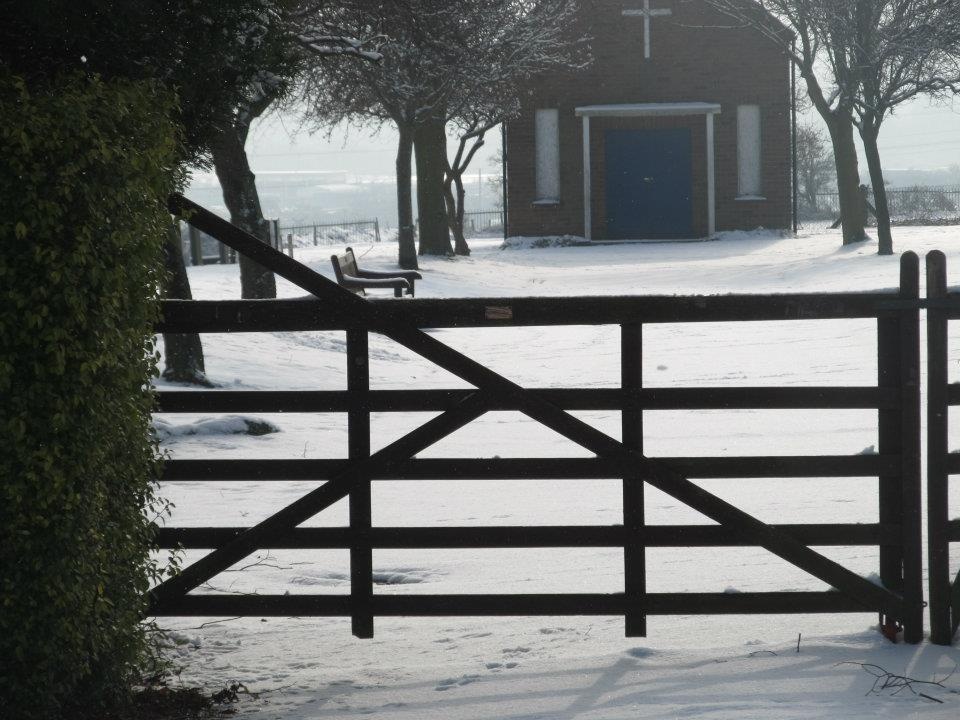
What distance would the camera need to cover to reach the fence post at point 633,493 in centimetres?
470

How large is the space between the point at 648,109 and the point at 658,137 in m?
1.06

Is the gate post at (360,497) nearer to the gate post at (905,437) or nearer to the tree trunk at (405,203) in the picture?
the gate post at (905,437)

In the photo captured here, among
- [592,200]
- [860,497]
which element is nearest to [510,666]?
[860,497]

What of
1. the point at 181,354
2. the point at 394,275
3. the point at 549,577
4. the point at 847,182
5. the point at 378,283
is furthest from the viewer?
the point at 847,182

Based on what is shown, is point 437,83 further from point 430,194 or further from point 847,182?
point 847,182

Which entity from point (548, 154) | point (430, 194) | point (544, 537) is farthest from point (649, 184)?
point (544, 537)

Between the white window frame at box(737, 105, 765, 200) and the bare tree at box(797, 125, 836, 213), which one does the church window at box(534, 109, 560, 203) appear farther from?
the bare tree at box(797, 125, 836, 213)

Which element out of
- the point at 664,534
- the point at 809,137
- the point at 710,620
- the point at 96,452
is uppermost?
the point at 809,137

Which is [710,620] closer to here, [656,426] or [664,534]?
[664,534]

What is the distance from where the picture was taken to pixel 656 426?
10.5m

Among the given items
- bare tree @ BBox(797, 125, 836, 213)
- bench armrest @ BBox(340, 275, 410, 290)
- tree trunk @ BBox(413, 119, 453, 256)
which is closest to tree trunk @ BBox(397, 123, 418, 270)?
tree trunk @ BBox(413, 119, 453, 256)

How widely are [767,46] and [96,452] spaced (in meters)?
37.7

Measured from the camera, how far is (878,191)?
91.3ft


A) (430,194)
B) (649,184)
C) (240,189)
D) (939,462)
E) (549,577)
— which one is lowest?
(549,577)
